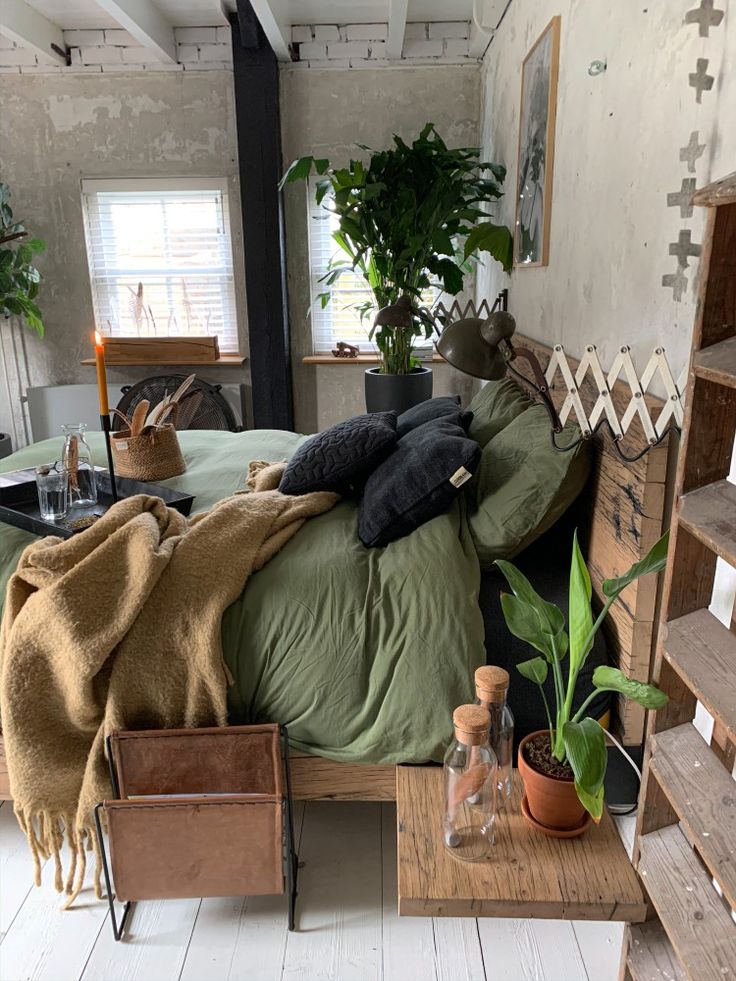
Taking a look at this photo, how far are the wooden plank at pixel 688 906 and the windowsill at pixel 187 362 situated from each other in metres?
3.87

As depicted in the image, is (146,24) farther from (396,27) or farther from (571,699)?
(571,699)

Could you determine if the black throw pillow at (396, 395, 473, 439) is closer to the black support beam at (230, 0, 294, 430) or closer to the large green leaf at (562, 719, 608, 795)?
the large green leaf at (562, 719, 608, 795)

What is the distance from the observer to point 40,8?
388 cm

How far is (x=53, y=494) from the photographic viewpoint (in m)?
1.95

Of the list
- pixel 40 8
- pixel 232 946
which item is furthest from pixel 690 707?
pixel 40 8

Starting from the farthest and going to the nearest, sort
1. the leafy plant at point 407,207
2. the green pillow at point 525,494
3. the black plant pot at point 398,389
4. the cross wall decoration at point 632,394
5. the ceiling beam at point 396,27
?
the black plant pot at point 398,389
the leafy plant at point 407,207
the ceiling beam at point 396,27
the green pillow at point 525,494
the cross wall decoration at point 632,394

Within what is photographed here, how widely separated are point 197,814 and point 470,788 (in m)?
0.56

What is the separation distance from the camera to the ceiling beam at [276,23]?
11.1 ft

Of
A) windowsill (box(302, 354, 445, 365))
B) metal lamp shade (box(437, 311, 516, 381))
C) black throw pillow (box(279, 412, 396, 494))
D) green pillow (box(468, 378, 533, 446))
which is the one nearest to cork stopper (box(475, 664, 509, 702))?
metal lamp shade (box(437, 311, 516, 381))

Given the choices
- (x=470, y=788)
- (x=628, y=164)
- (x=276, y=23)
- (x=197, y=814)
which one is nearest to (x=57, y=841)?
(x=197, y=814)

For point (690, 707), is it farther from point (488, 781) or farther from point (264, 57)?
point (264, 57)

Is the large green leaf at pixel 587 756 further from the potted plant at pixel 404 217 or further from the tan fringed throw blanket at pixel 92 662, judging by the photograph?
the potted plant at pixel 404 217

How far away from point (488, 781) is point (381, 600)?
46 centimetres

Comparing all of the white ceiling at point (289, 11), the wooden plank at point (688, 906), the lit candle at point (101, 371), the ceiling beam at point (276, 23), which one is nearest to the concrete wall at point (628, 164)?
the wooden plank at point (688, 906)
